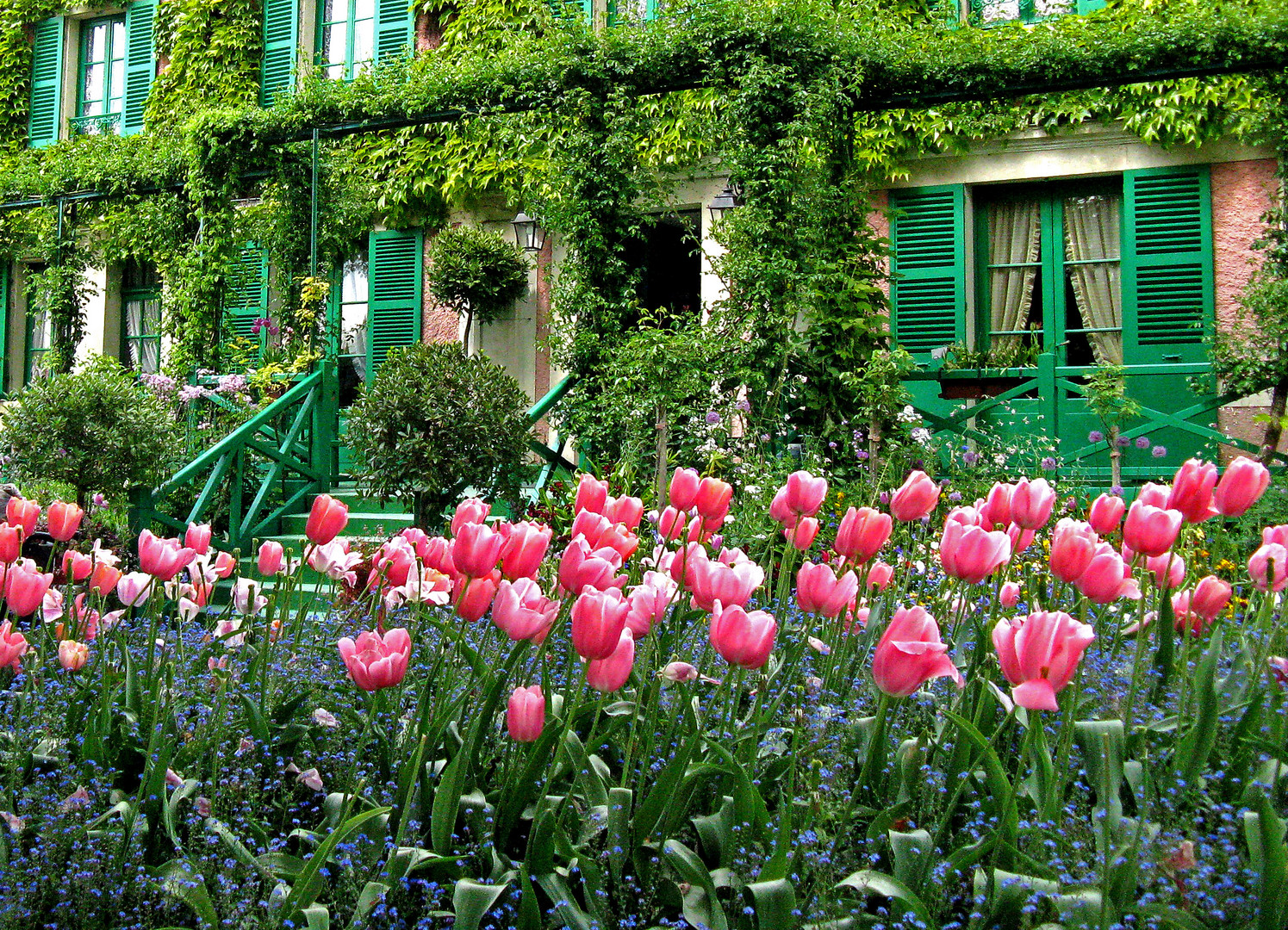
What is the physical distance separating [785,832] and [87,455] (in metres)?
6.14

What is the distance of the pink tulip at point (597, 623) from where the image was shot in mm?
1363

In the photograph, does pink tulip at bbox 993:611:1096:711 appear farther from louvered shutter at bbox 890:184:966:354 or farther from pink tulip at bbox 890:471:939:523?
louvered shutter at bbox 890:184:966:354

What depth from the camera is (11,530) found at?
189 cm

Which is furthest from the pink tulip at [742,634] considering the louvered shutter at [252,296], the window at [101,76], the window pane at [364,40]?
the window at [101,76]

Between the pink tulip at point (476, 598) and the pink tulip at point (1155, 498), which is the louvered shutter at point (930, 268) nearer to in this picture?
the pink tulip at point (1155, 498)

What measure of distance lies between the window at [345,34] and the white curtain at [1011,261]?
5.86 m

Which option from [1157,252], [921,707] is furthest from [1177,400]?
[921,707]

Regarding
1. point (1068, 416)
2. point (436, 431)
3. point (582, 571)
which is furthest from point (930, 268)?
point (582, 571)

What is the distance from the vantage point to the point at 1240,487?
5.76ft

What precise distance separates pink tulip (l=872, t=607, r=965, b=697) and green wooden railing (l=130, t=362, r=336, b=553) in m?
5.49

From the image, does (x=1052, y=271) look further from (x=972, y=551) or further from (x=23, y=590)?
(x=23, y=590)

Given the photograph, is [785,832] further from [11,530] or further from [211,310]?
[211,310]

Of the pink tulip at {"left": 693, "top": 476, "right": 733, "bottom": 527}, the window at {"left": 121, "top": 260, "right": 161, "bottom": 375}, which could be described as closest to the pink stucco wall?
the pink tulip at {"left": 693, "top": 476, "right": 733, "bottom": 527}

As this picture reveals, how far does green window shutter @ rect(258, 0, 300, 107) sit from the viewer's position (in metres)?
10.8
